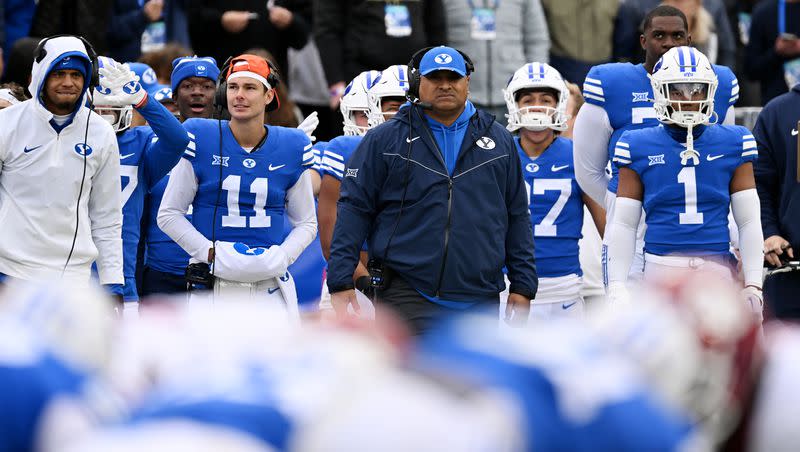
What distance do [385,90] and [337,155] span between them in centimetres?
64

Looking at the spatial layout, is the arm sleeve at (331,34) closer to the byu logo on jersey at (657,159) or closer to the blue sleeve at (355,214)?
the byu logo on jersey at (657,159)

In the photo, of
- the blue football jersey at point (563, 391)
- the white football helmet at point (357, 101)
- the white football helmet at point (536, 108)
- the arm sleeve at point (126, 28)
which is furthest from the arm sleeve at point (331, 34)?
the blue football jersey at point (563, 391)

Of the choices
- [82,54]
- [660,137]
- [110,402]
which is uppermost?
[82,54]

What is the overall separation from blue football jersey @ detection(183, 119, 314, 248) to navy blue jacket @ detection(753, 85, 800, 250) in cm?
252

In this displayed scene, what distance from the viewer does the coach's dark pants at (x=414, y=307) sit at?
5.81m

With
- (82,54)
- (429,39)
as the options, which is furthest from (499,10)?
(82,54)

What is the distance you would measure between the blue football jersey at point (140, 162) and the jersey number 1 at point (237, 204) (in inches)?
11.8

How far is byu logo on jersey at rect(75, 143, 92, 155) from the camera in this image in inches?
241

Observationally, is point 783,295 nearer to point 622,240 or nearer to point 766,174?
point 766,174

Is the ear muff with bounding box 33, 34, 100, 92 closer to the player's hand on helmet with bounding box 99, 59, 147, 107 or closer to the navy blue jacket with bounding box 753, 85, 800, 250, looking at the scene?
the player's hand on helmet with bounding box 99, 59, 147, 107

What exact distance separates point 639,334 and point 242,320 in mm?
699

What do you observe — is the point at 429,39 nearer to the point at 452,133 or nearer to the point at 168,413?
the point at 452,133

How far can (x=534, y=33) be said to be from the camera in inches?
413

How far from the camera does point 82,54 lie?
6.18 m
